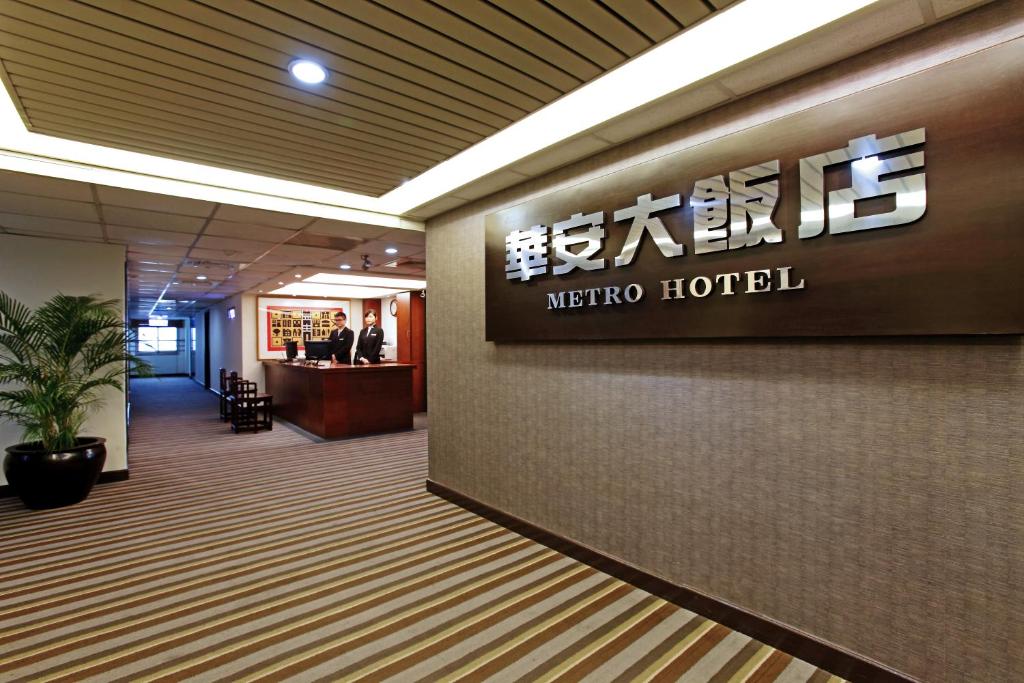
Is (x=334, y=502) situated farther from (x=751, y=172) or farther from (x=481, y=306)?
(x=751, y=172)

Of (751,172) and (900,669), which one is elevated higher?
(751,172)

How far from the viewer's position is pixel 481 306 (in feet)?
14.4

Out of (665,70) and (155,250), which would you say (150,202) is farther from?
(665,70)

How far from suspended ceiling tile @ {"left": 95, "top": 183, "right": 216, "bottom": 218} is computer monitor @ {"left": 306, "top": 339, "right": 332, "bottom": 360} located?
4.41 m

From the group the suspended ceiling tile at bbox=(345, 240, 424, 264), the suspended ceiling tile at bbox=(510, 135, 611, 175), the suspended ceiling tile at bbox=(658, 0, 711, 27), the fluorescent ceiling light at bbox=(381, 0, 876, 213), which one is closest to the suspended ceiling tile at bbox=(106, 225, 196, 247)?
the suspended ceiling tile at bbox=(345, 240, 424, 264)

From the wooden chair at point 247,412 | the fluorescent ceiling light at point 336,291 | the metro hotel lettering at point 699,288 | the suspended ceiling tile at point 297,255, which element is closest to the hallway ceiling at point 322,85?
the metro hotel lettering at point 699,288

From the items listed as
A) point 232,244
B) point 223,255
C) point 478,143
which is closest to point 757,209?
point 478,143

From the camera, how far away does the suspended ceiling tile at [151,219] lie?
14.7ft

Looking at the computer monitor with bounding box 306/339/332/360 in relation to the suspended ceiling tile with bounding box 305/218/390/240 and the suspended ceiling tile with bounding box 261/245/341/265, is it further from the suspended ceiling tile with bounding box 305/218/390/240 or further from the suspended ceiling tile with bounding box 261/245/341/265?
the suspended ceiling tile with bounding box 305/218/390/240

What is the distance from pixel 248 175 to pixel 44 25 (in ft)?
7.02

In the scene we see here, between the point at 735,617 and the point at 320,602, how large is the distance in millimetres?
2334

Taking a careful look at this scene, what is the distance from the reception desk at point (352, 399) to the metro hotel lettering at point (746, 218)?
515 cm

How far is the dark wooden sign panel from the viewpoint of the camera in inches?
72.8

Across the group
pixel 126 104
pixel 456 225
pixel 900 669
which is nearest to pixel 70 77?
pixel 126 104
